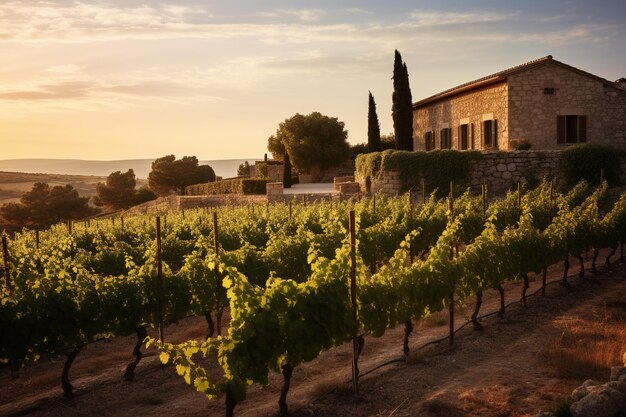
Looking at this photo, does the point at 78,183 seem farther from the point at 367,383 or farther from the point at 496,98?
the point at 367,383

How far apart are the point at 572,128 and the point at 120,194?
124ft

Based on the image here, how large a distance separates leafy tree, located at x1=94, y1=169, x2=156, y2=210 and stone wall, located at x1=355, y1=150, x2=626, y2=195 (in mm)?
33927

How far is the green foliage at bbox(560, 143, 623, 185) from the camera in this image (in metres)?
21.1

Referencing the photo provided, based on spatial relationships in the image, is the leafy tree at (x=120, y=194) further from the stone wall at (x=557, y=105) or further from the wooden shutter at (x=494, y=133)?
the stone wall at (x=557, y=105)

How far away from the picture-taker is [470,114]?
84.2 ft

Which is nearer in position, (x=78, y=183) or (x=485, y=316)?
(x=485, y=316)

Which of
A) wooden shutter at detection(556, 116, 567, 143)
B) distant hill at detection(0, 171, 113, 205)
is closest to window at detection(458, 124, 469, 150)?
wooden shutter at detection(556, 116, 567, 143)

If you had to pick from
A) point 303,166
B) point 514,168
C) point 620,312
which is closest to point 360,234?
point 620,312

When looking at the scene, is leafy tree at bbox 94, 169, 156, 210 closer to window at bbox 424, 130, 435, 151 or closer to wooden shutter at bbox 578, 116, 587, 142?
window at bbox 424, 130, 435, 151

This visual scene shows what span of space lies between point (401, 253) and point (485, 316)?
262cm

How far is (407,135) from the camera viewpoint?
2839cm

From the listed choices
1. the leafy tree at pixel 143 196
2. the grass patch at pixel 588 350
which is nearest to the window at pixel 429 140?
the grass patch at pixel 588 350

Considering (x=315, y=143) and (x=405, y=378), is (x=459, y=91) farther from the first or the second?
(x=405, y=378)

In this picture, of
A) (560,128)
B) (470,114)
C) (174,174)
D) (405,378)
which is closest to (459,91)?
(470,114)
